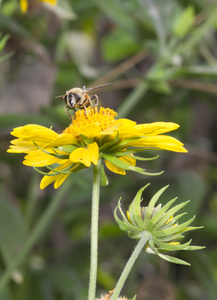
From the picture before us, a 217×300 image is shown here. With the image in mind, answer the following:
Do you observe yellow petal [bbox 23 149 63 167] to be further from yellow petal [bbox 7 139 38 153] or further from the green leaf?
the green leaf

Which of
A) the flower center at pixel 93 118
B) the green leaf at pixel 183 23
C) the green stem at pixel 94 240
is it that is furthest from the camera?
the green leaf at pixel 183 23

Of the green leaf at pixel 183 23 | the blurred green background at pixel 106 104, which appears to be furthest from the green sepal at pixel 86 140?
the green leaf at pixel 183 23

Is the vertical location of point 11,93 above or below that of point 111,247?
above

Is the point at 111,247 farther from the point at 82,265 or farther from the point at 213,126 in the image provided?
the point at 213,126

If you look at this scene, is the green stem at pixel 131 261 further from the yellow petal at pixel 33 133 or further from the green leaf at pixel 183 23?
the green leaf at pixel 183 23

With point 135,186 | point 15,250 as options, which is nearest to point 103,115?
point 15,250

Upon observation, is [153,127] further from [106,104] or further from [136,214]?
[106,104]
